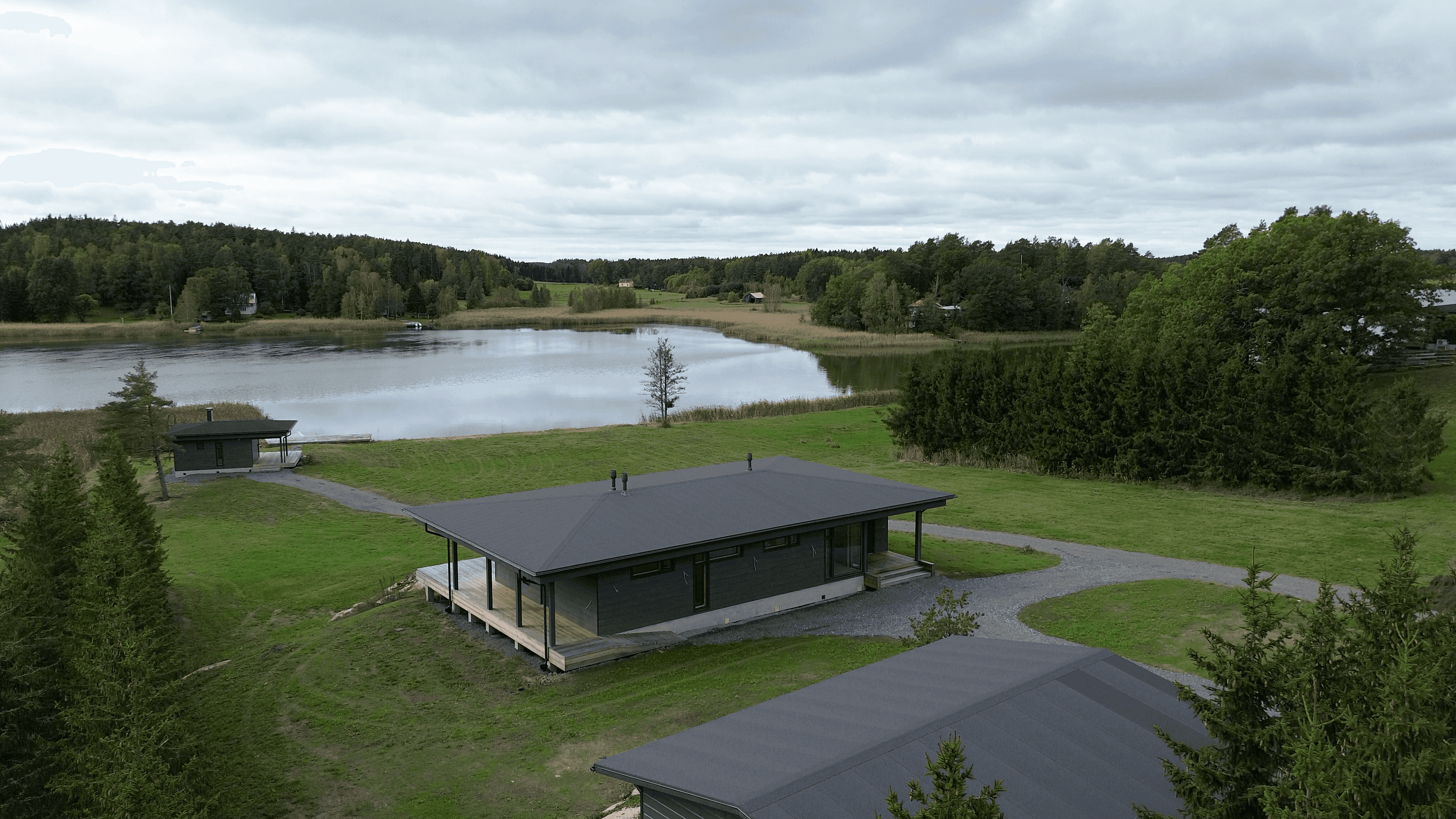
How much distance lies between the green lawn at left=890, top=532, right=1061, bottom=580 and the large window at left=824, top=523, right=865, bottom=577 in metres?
1.99

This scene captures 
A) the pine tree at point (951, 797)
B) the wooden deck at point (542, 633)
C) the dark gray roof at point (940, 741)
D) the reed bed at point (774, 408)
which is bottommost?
the wooden deck at point (542, 633)

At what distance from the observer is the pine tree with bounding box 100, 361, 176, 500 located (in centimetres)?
3009

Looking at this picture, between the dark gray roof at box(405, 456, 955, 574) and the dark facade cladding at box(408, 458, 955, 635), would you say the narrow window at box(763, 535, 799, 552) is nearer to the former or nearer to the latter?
the dark facade cladding at box(408, 458, 955, 635)

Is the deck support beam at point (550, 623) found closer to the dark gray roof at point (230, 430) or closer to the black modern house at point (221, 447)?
the dark gray roof at point (230, 430)

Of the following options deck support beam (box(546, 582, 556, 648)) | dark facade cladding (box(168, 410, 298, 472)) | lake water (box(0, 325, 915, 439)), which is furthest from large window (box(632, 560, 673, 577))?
lake water (box(0, 325, 915, 439))

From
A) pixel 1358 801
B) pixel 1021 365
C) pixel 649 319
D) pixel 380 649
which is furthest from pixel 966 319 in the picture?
pixel 1358 801

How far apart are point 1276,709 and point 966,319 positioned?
9554 cm

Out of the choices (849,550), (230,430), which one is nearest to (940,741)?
(849,550)

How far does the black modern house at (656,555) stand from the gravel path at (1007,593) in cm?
43

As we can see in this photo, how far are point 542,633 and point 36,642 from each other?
24.3 feet

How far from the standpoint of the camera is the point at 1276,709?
6746 millimetres

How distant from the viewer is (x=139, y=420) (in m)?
30.9

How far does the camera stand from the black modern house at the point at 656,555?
15406 mm

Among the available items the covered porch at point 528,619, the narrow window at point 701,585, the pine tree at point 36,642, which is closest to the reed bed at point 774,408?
the covered porch at point 528,619
